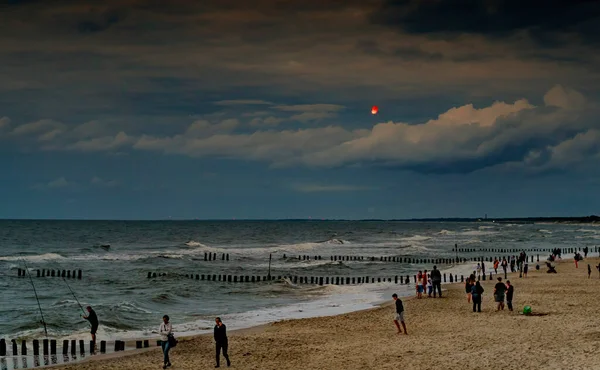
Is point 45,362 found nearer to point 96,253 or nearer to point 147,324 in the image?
point 147,324

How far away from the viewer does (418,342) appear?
→ 25906 mm

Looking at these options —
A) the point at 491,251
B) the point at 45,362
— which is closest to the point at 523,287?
the point at 45,362

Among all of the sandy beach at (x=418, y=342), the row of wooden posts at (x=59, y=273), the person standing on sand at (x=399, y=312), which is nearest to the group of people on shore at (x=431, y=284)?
the sandy beach at (x=418, y=342)

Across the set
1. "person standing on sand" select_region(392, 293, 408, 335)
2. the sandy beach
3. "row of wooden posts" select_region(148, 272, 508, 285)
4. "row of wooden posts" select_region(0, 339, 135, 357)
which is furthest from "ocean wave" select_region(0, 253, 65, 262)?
"person standing on sand" select_region(392, 293, 408, 335)

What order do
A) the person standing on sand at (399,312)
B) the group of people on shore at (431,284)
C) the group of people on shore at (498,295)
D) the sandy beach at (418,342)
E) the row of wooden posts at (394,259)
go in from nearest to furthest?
1. the sandy beach at (418,342)
2. the person standing on sand at (399,312)
3. the group of people on shore at (498,295)
4. the group of people on shore at (431,284)
5. the row of wooden posts at (394,259)

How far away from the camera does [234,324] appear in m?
34.0

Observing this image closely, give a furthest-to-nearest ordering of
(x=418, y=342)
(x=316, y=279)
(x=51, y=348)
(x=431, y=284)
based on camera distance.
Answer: (x=316, y=279) < (x=431, y=284) < (x=51, y=348) < (x=418, y=342)

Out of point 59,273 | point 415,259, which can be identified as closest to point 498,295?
point 59,273

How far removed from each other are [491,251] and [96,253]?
5808 centimetres

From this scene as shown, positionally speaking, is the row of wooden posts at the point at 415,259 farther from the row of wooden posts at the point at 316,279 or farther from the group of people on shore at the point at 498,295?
the group of people on shore at the point at 498,295

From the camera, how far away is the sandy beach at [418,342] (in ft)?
73.4

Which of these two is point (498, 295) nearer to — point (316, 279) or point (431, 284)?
point (431, 284)

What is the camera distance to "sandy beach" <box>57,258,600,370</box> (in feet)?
73.4

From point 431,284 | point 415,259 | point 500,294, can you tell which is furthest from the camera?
point 415,259
